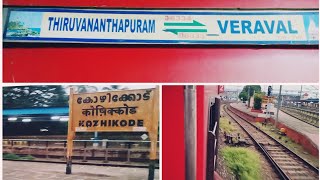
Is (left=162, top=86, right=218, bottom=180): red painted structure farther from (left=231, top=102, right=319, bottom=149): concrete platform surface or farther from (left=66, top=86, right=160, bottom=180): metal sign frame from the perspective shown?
(left=231, top=102, right=319, bottom=149): concrete platform surface

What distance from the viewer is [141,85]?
1420mm

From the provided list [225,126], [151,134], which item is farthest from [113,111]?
[225,126]

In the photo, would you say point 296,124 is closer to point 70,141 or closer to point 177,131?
point 177,131

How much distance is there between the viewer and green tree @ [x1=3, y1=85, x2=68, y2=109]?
143cm

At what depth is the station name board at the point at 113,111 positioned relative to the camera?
1.42m

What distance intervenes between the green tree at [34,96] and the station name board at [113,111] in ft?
0.20

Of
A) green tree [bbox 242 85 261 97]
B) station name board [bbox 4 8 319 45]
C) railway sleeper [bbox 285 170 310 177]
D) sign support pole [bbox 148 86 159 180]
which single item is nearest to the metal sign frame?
sign support pole [bbox 148 86 159 180]

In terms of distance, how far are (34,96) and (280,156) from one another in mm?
1027

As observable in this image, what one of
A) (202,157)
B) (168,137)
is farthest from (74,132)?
(202,157)

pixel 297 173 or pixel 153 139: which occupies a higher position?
pixel 153 139

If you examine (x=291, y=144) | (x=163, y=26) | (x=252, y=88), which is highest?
(x=163, y=26)

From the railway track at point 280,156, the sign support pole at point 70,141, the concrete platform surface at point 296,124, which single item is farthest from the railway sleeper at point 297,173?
the sign support pole at point 70,141

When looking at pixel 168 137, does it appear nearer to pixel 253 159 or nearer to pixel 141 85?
pixel 141 85

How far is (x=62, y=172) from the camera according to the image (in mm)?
1416
